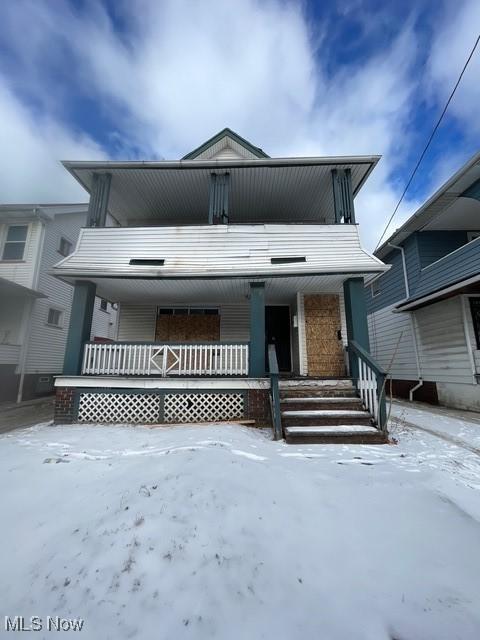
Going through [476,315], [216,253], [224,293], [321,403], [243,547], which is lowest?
[243,547]

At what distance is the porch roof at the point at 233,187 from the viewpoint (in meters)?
7.48

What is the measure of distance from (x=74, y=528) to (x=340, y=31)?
13.5m

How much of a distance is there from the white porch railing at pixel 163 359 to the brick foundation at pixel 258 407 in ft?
1.94

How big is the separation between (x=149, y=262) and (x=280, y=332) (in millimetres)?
4720

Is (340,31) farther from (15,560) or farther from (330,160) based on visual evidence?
(15,560)

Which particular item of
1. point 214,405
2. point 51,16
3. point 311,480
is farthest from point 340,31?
point 311,480

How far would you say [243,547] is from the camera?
2074mm

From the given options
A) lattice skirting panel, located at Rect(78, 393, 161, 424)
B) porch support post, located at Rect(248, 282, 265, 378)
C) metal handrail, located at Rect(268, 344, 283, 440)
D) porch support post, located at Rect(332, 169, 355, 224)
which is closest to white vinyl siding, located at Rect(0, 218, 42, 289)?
lattice skirting panel, located at Rect(78, 393, 161, 424)

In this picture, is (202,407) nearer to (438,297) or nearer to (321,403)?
(321,403)

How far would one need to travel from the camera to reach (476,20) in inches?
231

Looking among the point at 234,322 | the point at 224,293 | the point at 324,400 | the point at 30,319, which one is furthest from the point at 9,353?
the point at 324,400

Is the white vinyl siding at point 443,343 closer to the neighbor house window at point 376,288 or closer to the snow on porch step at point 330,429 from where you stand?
the neighbor house window at point 376,288

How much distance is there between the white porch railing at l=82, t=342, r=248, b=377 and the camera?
6.69 meters

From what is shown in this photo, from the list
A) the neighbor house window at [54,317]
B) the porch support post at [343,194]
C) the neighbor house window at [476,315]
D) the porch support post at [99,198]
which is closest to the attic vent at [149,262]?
the porch support post at [99,198]
